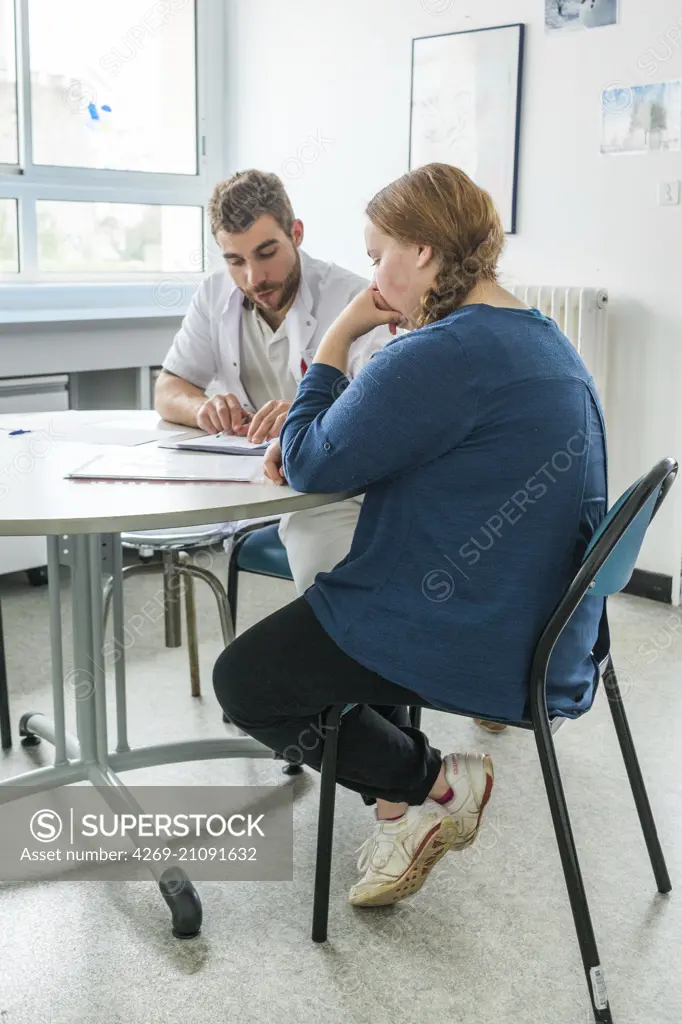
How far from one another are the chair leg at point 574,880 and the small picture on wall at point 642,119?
221cm

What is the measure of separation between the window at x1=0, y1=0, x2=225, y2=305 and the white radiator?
5.42 ft

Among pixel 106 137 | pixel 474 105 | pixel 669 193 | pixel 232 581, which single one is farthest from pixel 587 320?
pixel 106 137

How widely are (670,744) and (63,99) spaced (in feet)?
9.72

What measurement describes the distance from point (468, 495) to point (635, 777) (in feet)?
1.95

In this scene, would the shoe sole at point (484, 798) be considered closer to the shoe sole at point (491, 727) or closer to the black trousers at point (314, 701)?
the black trousers at point (314, 701)

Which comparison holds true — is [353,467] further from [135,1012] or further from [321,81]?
[321,81]

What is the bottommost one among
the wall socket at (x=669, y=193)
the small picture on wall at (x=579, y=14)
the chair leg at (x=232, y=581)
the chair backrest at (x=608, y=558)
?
the chair leg at (x=232, y=581)

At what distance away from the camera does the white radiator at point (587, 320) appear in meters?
3.20

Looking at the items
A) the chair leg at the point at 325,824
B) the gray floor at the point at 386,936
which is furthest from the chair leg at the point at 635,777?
the chair leg at the point at 325,824

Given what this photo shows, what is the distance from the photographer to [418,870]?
1.66 m

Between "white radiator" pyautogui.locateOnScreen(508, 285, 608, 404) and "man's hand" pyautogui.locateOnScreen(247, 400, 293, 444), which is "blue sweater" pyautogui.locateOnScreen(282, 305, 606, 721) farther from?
"white radiator" pyautogui.locateOnScreen(508, 285, 608, 404)

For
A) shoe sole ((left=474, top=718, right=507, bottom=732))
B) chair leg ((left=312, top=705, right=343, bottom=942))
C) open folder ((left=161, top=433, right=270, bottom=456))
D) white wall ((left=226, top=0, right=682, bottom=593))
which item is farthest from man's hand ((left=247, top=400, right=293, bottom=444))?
white wall ((left=226, top=0, right=682, bottom=593))

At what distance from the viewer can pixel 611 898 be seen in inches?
69.2

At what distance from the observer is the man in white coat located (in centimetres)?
201
